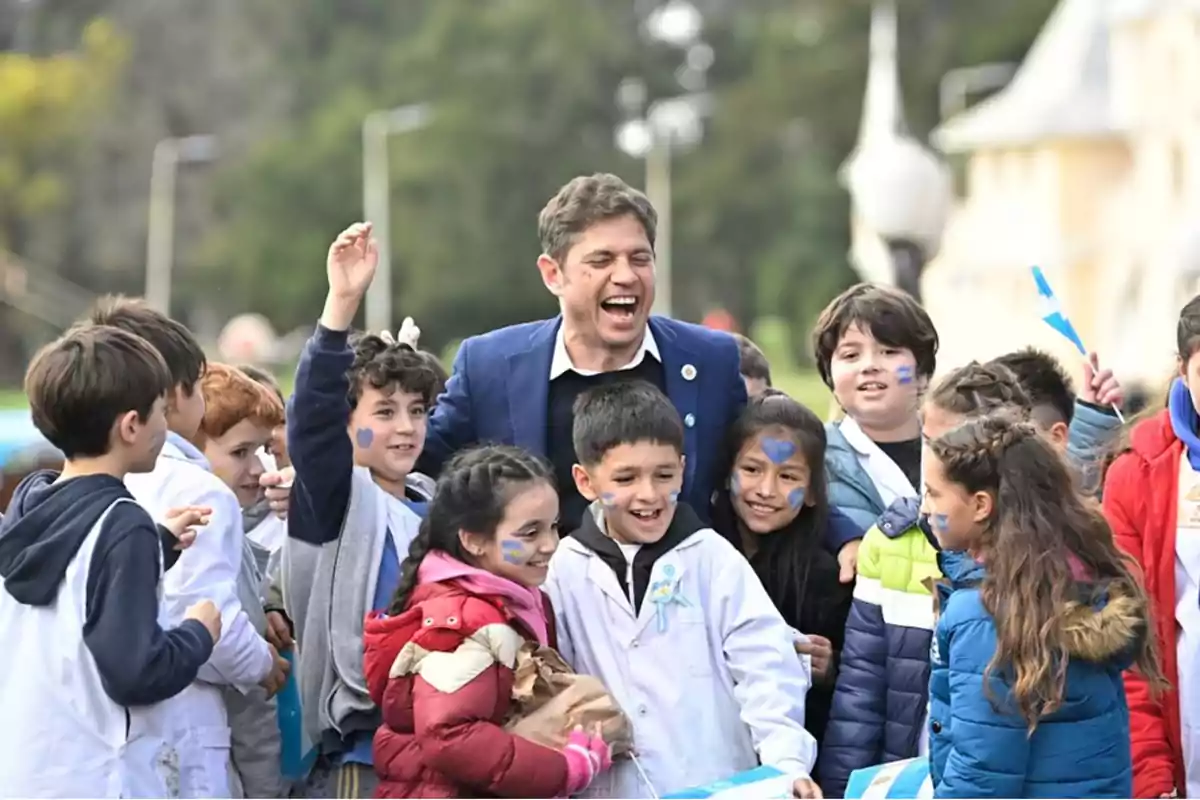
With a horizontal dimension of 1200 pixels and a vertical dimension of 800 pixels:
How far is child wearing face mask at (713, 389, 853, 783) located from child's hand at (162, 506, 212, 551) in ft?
5.13

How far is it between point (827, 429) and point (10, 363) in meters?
69.0

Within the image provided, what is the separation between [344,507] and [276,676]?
19.4 inches

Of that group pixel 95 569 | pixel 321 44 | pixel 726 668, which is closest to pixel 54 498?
pixel 95 569

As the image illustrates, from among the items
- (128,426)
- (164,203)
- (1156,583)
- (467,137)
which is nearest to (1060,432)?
(1156,583)

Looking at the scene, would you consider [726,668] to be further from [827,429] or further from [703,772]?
[827,429]

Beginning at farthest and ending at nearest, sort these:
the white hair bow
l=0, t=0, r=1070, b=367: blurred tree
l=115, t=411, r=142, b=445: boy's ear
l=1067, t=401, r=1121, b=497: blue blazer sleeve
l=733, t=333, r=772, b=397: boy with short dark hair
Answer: l=0, t=0, r=1070, b=367: blurred tree < l=733, t=333, r=772, b=397: boy with short dark hair < the white hair bow < l=1067, t=401, r=1121, b=497: blue blazer sleeve < l=115, t=411, r=142, b=445: boy's ear

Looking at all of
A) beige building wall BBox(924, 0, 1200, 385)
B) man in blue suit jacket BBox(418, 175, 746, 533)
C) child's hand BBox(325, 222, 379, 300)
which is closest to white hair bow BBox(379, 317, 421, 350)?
man in blue suit jacket BBox(418, 175, 746, 533)

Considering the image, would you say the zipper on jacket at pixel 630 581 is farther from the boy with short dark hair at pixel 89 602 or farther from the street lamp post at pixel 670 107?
the street lamp post at pixel 670 107

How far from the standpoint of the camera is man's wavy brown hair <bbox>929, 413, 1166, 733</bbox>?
197 inches

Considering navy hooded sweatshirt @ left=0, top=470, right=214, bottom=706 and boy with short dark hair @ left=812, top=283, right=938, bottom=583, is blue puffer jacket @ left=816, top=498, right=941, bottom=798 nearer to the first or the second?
boy with short dark hair @ left=812, top=283, right=938, bottom=583

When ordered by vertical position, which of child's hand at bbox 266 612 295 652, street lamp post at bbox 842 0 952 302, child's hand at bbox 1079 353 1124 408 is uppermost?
street lamp post at bbox 842 0 952 302

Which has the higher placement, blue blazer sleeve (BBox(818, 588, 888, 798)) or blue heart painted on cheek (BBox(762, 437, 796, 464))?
blue heart painted on cheek (BBox(762, 437, 796, 464))

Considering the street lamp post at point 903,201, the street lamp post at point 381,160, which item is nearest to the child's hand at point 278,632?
the street lamp post at point 903,201

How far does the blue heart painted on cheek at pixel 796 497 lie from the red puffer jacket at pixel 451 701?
0.99m
